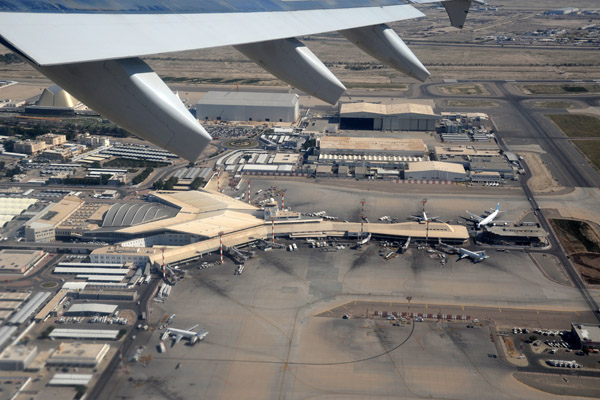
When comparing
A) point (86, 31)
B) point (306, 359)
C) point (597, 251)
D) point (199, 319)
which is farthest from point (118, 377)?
point (597, 251)

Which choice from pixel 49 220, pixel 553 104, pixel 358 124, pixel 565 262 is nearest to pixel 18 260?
pixel 49 220

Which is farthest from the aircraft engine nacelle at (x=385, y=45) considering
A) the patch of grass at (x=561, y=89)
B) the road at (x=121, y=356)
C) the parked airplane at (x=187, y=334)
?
the patch of grass at (x=561, y=89)

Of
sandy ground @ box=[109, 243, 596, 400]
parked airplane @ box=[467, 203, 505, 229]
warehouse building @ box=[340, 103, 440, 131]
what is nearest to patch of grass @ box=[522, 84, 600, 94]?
warehouse building @ box=[340, 103, 440, 131]

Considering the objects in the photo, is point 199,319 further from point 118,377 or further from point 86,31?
point 86,31

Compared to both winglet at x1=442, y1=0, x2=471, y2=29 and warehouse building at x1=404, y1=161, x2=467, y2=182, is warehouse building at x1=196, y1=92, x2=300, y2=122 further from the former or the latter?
winglet at x1=442, y1=0, x2=471, y2=29

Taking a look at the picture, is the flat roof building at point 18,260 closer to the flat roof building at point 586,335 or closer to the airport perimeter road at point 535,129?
the flat roof building at point 586,335
